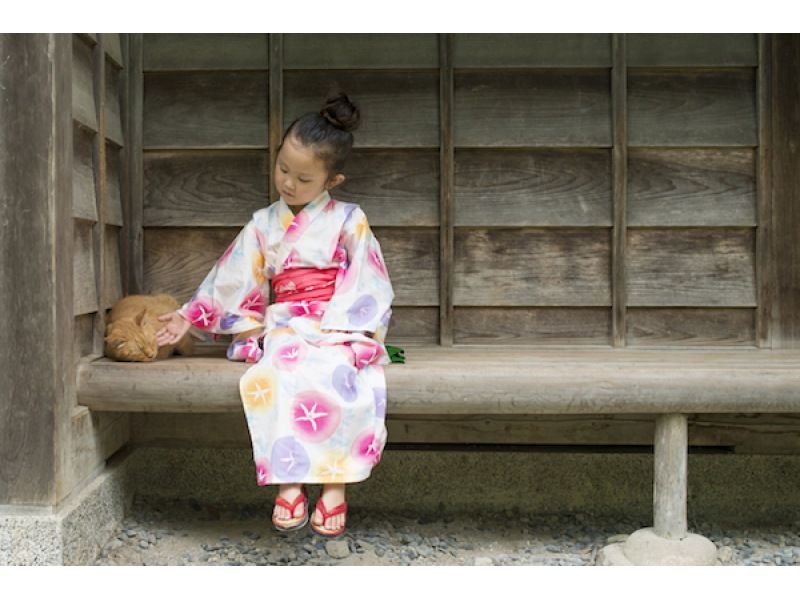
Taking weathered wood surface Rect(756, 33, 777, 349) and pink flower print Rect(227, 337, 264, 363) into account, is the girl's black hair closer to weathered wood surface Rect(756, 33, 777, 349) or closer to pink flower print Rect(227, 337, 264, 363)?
pink flower print Rect(227, 337, 264, 363)

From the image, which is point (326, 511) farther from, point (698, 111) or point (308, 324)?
point (698, 111)

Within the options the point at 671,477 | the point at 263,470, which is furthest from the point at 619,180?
the point at 263,470

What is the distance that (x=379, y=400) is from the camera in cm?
308

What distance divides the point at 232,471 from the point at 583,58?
8.07 ft

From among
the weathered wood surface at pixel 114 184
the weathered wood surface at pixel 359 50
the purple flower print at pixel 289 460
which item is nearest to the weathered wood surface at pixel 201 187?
the weathered wood surface at pixel 114 184

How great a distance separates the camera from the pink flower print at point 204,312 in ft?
11.1

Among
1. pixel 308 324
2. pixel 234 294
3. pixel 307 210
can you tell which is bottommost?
pixel 308 324

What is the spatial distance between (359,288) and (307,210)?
1.27 feet

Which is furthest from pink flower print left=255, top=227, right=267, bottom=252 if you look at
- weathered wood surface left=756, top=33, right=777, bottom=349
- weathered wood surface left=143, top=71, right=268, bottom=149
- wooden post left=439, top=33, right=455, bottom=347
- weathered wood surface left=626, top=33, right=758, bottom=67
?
weathered wood surface left=756, top=33, right=777, bottom=349

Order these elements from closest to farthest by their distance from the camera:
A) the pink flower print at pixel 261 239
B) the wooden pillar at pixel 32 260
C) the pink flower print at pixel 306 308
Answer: the wooden pillar at pixel 32 260 → the pink flower print at pixel 306 308 → the pink flower print at pixel 261 239

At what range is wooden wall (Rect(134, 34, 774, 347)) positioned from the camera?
3.84 m

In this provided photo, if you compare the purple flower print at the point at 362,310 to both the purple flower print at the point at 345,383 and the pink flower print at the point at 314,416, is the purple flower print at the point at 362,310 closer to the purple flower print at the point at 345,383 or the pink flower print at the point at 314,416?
the purple flower print at the point at 345,383

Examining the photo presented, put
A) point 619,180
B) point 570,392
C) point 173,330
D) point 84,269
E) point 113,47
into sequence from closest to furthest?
point 570,392 < point 84,269 < point 173,330 < point 113,47 < point 619,180

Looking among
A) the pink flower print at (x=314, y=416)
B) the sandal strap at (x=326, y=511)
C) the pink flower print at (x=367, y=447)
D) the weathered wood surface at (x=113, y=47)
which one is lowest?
the sandal strap at (x=326, y=511)
